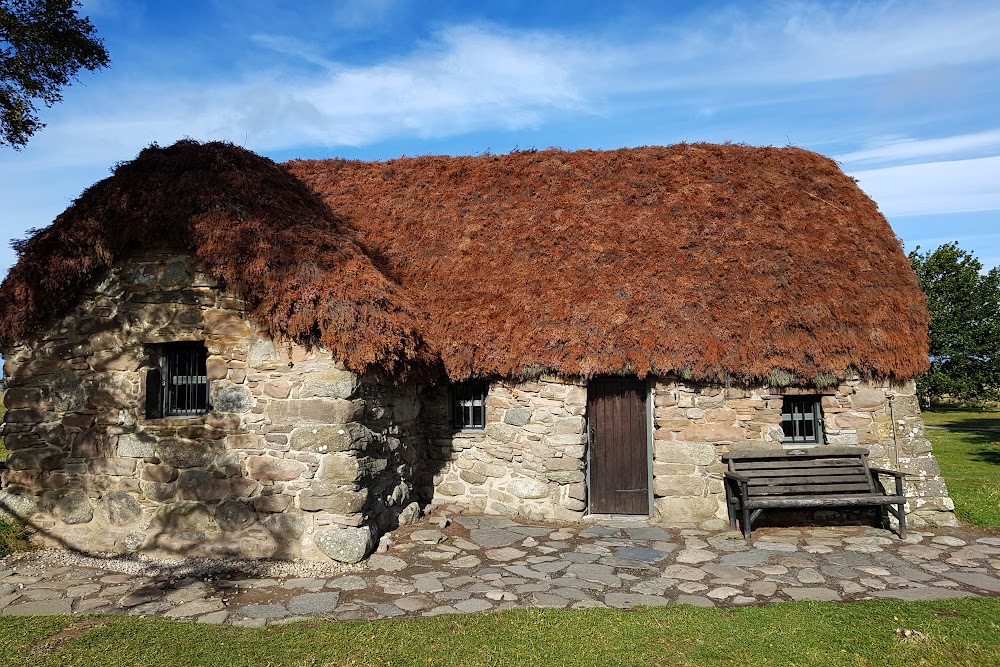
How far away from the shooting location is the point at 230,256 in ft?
24.7

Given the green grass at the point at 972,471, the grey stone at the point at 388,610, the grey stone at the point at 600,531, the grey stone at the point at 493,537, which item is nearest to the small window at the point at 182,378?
the grey stone at the point at 388,610

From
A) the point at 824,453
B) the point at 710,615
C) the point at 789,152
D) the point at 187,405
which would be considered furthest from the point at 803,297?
the point at 187,405

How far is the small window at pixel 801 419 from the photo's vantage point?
9.42 m

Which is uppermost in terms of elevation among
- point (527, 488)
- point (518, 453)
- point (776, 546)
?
point (518, 453)

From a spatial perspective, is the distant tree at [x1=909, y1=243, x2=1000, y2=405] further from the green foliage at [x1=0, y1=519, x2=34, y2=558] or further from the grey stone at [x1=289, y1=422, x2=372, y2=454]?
the green foliage at [x1=0, y1=519, x2=34, y2=558]

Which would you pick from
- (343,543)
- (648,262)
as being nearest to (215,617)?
(343,543)

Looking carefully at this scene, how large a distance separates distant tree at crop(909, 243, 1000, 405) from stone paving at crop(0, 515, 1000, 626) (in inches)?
880

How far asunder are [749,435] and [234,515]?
6.76 m

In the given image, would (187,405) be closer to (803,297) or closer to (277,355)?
(277,355)

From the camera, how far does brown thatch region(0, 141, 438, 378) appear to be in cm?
744

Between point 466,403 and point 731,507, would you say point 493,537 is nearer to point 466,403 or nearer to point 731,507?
point 466,403

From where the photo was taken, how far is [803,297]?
9.27m

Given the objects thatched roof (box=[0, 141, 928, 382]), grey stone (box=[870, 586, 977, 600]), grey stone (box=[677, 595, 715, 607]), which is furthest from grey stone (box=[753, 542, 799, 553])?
thatched roof (box=[0, 141, 928, 382])

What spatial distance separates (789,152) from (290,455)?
1048 cm
